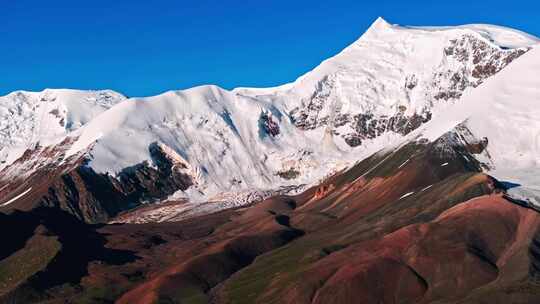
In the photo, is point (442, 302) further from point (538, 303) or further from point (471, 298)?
point (538, 303)

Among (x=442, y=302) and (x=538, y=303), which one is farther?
(x=442, y=302)

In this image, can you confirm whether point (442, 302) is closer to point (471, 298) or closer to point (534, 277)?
point (471, 298)

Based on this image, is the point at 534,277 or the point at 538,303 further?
the point at 534,277

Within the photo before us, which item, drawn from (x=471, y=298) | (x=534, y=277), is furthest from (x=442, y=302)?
(x=534, y=277)
